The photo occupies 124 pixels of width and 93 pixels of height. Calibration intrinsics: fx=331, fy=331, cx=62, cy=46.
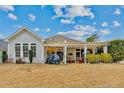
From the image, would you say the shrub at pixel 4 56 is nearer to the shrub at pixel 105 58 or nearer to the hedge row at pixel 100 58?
the hedge row at pixel 100 58

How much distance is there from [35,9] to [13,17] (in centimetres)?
231

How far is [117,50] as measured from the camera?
30.6m

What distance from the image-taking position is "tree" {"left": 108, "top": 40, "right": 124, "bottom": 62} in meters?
30.4

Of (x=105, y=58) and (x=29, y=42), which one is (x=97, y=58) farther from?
(x=29, y=42)

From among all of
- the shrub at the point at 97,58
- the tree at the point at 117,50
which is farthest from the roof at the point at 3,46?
the tree at the point at 117,50

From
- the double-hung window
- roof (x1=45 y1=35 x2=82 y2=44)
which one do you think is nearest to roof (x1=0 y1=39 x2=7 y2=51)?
the double-hung window

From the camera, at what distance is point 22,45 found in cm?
3016

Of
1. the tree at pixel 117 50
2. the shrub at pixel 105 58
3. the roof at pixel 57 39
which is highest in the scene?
the roof at pixel 57 39

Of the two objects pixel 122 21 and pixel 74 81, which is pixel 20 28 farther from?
pixel 74 81

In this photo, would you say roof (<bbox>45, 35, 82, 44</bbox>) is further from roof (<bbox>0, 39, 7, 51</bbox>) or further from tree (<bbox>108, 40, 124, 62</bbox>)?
roof (<bbox>0, 39, 7, 51</bbox>)

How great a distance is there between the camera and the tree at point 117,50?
30391 millimetres

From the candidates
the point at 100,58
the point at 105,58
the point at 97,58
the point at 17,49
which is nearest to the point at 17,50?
the point at 17,49

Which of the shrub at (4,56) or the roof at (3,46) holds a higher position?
Result: the roof at (3,46)
